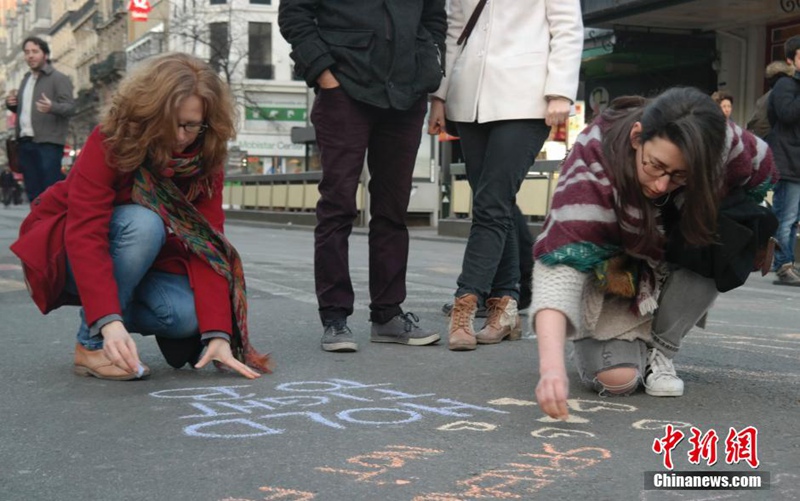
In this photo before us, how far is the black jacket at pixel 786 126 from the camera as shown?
30.1ft

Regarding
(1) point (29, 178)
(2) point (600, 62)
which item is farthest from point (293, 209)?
(1) point (29, 178)

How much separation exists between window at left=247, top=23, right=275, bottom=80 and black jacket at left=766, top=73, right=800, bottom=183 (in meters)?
49.4

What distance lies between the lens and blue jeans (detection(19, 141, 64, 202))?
34.6 ft

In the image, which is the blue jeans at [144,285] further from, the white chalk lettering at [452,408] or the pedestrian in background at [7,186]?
the pedestrian in background at [7,186]

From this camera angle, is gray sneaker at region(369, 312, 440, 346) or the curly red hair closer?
the curly red hair

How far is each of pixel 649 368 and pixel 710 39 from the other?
53.5 ft

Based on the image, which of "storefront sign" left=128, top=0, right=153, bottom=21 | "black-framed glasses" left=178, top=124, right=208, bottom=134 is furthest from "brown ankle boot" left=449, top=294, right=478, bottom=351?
"storefront sign" left=128, top=0, right=153, bottom=21

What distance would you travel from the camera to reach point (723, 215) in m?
3.61

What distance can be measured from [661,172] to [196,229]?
5.69 feet

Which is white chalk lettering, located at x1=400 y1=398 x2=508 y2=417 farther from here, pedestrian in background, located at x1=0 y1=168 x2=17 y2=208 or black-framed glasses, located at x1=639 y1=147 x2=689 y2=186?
pedestrian in background, located at x1=0 y1=168 x2=17 y2=208

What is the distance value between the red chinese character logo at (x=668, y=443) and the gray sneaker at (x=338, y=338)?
170 centimetres

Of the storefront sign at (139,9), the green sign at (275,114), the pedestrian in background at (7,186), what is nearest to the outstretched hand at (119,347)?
the pedestrian in background at (7,186)

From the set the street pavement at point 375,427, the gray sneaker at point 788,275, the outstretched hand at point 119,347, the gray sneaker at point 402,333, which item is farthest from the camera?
the gray sneaker at point 788,275

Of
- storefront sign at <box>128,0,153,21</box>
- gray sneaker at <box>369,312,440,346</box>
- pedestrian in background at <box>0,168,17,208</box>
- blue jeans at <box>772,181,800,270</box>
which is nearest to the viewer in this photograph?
gray sneaker at <box>369,312,440,346</box>
